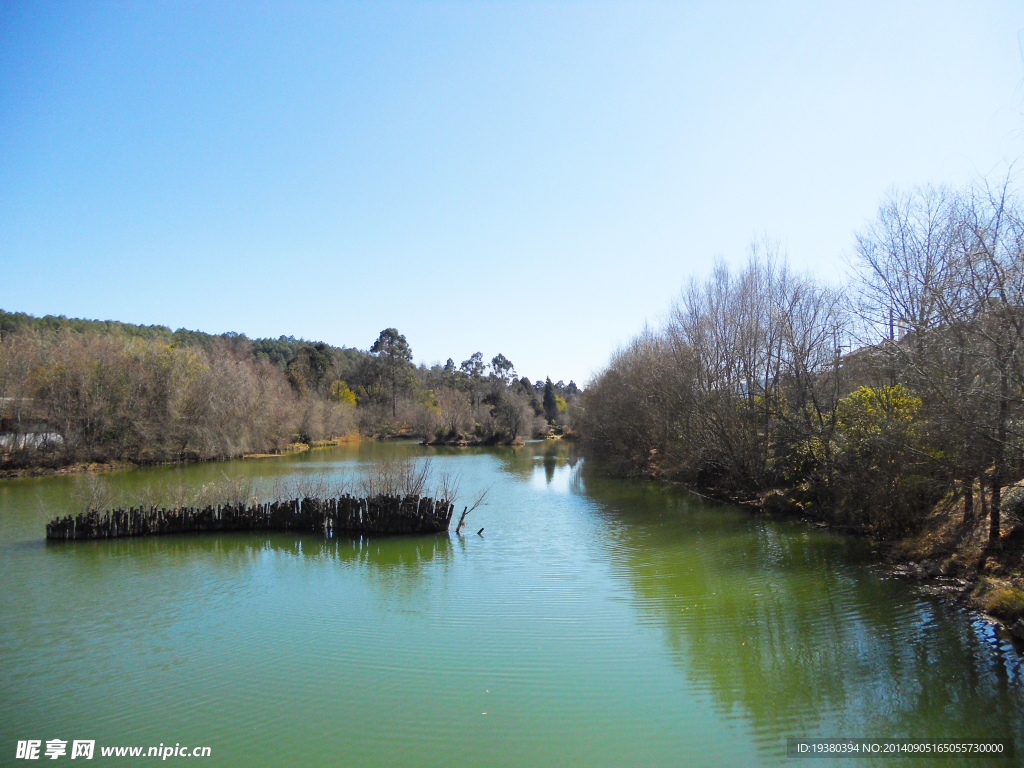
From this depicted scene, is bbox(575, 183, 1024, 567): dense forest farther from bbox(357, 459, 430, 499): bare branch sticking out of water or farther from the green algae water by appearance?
bbox(357, 459, 430, 499): bare branch sticking out of water

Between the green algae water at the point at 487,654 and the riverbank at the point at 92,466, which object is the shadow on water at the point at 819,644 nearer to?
the green algae water at the point at 487,654

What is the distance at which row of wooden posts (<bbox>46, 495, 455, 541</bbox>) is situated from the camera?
15.6 m

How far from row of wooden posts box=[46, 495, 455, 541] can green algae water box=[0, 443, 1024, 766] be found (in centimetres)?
101

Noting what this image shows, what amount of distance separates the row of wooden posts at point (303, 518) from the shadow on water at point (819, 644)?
18.9 feet

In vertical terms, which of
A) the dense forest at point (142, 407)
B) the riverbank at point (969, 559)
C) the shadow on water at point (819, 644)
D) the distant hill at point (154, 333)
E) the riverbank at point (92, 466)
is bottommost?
the shadow on water at point (819, 644)

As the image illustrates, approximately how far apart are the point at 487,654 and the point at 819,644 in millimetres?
4968

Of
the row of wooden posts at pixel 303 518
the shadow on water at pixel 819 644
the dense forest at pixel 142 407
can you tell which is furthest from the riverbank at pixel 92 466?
the shadow on water at pixel 819 644

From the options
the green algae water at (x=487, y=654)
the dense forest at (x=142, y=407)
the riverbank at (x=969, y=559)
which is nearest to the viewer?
the green algae water at (x=487, y=654)

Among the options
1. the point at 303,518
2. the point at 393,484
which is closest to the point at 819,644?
the point at 393,484

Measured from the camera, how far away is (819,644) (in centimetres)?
823

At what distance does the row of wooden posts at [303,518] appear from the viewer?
15562 millimetres

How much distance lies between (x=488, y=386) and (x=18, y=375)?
60196mm

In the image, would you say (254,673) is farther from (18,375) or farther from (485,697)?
(18,375)

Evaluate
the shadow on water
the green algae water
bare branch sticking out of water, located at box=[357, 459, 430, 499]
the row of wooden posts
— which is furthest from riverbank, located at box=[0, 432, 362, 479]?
the shadow on water
